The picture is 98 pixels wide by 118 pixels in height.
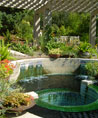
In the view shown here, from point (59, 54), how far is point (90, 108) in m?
4.47

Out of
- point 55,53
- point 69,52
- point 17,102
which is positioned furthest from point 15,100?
point 69,52

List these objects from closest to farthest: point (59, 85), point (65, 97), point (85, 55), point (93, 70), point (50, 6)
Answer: point (65, 97)
point (59, 85)
point (93, 70)
point (85, 55)
point (50, 6)

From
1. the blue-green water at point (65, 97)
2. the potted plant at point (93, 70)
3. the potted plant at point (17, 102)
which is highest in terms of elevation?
the potted plant at point (93, 70)

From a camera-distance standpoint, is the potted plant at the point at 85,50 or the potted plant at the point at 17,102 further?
the potted plant at the point at 85,50

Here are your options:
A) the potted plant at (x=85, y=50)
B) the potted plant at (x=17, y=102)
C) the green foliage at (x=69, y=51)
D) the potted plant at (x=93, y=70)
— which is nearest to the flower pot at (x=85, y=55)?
the potted plant at (x=85, y=50)

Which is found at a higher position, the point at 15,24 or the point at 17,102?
the point at 15,24

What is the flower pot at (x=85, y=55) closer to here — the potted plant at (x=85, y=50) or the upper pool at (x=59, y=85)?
the potted plant at (x=85, y=50)

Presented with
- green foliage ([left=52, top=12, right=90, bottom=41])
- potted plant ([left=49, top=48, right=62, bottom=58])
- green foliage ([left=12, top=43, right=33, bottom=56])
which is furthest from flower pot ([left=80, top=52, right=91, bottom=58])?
green foliage ([left=52, top=12, right=90, bottom=41])

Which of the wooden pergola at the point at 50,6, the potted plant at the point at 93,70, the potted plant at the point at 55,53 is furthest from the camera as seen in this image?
the wooden pergola at the point at 50,6

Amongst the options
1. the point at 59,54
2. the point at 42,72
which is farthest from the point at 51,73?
the point at 59,54

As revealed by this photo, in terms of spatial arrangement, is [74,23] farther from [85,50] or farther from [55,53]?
[55,53]

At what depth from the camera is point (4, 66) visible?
5105 millimetres

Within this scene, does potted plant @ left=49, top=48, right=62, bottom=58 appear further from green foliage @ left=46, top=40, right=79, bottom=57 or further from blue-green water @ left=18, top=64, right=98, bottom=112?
blue-green water @ left=18, top=64, right=98, bottom=112

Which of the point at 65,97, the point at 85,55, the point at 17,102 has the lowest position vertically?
the point at 65,97
